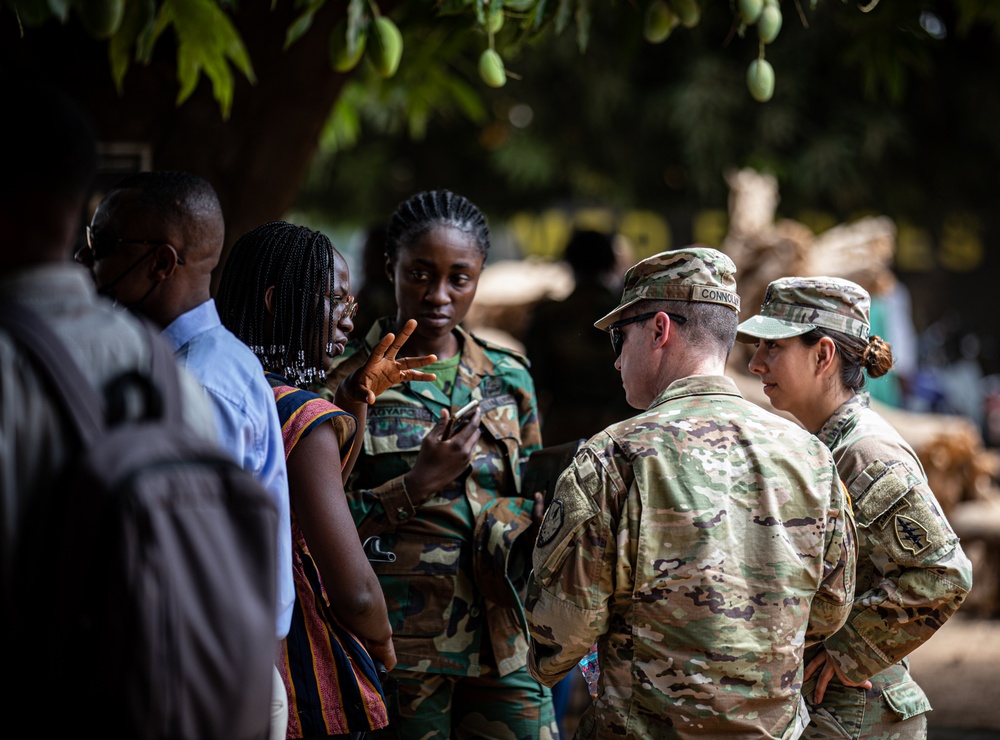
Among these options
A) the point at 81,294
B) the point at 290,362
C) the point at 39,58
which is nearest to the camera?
the point at 81,294

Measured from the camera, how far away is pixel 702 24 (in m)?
10.8

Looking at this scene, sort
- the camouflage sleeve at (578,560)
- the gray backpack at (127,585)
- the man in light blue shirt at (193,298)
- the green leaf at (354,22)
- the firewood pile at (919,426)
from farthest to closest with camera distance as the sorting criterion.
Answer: the firewood pile at (919,426)
the green leaf at (354,22)
the camouflage sleeve at (578,560)
the man in light blue shirt at (193,298)
the gray backpack at (127,585)

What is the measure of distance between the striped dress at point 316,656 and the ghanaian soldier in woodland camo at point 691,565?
1.37 feet

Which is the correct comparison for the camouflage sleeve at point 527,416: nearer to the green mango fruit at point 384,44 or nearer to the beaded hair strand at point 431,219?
the beaded hair strand at point 431,219

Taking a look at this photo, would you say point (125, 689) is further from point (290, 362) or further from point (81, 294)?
point (290, 362)

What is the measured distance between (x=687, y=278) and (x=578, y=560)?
71cm

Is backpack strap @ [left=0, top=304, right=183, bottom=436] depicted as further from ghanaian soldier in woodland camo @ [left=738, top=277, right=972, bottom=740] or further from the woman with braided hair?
ghanaian soldier in woodland camo @ [left=738, top=277, right=972, bottom=740]

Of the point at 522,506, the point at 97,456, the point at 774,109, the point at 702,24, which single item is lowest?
the point at 522,506

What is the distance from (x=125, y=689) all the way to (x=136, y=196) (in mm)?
1224

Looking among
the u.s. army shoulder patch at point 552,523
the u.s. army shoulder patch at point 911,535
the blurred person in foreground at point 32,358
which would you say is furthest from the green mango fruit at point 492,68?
the blurred person in foreground at point 32,358

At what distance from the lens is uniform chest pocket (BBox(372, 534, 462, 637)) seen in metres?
3.31

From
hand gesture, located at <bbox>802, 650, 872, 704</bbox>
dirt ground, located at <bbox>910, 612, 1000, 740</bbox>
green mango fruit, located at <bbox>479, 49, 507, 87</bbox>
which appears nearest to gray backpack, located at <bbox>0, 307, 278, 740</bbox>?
hand gesture, located at <bbox>802, 650, 872, 704</bbox>

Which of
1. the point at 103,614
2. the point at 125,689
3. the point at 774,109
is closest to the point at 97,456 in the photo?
the point at 103,614

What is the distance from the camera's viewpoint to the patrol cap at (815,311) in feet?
10.2
